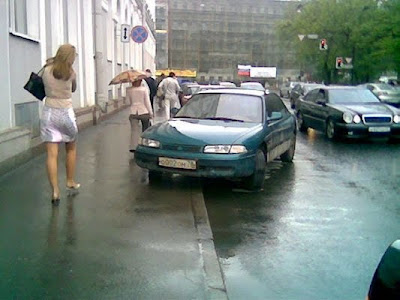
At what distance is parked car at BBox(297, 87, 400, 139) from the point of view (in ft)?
41.6

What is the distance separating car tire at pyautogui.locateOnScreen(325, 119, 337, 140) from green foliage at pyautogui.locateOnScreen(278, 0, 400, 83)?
1746 cm

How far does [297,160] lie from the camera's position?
411 inches

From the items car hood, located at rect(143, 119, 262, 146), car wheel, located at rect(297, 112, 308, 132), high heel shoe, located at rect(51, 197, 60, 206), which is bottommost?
high heel shoe, located at rect(51, 197, 60, 206)

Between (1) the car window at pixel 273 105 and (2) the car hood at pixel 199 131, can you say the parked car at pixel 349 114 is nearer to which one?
(1) the car window at pixel 273 105

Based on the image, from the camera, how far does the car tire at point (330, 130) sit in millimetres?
13348

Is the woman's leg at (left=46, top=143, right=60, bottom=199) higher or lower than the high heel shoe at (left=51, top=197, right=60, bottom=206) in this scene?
higher

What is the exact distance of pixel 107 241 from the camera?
16.2ft

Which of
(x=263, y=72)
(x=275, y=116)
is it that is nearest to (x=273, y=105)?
(x=275, y=116)

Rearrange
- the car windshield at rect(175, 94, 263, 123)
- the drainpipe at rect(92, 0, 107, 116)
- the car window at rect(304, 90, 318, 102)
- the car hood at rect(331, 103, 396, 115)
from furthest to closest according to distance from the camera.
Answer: the drainpipe at rect(92, 0, 107, 116) → the car window at rect(304, 90, 318, 102) → the car hood at rect(331, 103, 396, 115) → the car windshield at rect(175, 94, 263, 123)

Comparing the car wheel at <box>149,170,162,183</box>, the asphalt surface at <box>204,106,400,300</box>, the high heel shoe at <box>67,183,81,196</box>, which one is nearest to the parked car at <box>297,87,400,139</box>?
the asphalt surface at <box>204,106,400,300</box>

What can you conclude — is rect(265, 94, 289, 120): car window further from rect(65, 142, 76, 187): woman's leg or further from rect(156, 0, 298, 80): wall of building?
rect(156, 0, 298, 80): wall of building

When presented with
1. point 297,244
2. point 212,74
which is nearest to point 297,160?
point 297,244

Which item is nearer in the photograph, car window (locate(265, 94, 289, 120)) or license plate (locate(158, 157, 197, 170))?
A: license plate (locate(158, 157, 197, 170))

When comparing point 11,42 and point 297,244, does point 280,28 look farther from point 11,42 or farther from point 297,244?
point 297,244
